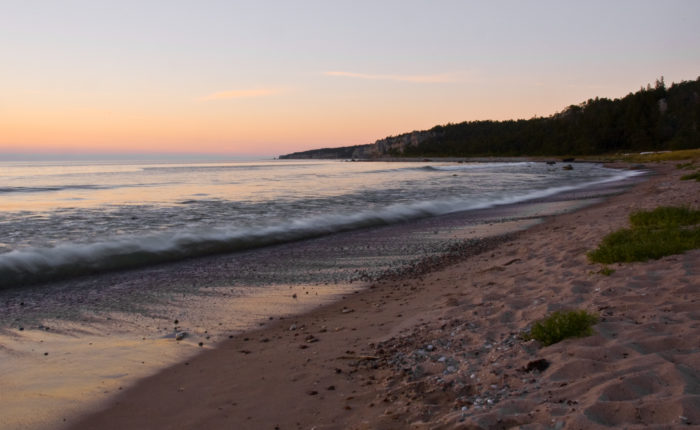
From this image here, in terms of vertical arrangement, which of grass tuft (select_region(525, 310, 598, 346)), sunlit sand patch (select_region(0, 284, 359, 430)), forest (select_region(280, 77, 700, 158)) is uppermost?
forest (select_region(280, 77, 700, 158))

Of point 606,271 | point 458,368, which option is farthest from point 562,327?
point 606,271

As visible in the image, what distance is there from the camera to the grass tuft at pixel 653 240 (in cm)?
747

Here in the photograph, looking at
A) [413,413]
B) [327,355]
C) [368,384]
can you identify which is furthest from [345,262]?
[413,413]

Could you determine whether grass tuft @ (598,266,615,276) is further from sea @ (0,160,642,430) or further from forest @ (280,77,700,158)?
forest @ (280,77,700,158)

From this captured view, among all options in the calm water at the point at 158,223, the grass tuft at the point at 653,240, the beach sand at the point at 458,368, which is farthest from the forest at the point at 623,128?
the beach sand at the point at 458,368

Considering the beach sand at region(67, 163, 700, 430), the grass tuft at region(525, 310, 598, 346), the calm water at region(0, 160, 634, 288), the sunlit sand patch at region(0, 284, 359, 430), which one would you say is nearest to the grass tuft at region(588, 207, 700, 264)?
the beach sand at region(67, 163, 700, 430)

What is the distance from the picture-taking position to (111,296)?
8.27 metres

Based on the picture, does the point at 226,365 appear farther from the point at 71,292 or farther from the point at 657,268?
the point at 657,268

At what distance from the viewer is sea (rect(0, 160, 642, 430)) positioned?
202 inches

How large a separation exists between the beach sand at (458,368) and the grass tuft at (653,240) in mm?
426

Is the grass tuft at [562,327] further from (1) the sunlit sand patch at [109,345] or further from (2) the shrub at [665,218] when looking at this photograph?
(2) the shrub at [665,218]

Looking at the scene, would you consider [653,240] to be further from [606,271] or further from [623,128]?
[623,128]

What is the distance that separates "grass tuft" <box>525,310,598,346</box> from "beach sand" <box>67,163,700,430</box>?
0.11 m

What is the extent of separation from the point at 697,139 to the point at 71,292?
10553 centimetres
